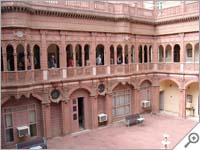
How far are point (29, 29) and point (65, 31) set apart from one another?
238 centimetres

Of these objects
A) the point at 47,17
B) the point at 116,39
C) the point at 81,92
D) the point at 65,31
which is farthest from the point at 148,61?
the point at 47,17

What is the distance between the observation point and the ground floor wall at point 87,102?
13.1m

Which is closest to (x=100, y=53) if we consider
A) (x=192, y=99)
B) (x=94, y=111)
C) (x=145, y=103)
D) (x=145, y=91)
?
(x=94, y=111)

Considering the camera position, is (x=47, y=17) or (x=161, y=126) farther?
(x=161, y=126)

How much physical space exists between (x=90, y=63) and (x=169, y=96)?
8573 millimetres

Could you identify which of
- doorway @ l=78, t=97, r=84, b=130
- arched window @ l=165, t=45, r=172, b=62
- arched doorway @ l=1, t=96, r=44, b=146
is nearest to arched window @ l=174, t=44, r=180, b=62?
arched window @ l=165, t=45, r=172, b=62

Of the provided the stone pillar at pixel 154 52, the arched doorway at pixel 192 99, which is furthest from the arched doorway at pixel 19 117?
the arched doorway at pixel 192 99

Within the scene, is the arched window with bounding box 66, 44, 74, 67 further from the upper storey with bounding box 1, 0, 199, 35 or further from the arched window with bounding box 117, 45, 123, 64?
the arched window with bounding box 117, 45, 123, 64

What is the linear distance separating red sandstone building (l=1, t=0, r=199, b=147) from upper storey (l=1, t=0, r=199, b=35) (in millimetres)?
48

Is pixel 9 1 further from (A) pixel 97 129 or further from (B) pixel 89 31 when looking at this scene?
(A) pixel 97 129

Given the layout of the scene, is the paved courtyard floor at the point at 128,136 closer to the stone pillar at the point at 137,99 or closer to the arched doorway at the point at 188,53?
the stone pillar at the point at 137,99

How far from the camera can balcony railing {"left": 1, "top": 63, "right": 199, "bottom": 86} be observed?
40.2ft

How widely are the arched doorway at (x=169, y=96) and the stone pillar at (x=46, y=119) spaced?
10.9 meters

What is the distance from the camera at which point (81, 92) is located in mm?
15711
